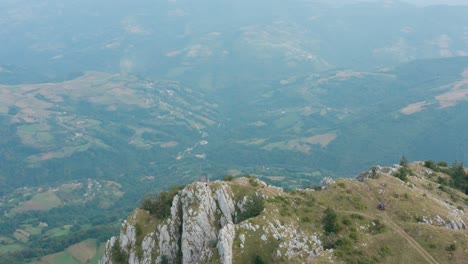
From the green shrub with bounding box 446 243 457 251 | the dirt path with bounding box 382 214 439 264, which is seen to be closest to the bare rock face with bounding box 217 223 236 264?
the dirt path with bounding box 382 214 439 264

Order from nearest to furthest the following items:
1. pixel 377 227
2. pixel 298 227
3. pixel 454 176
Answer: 1. pixel 298 227
2. pixel 377 227
3. pixel 454 176

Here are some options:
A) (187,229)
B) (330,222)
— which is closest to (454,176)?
(330,222)

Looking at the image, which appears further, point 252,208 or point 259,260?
point 252,208

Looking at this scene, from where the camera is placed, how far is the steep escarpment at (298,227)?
7056 cm

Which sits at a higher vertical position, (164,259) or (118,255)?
(164,259)

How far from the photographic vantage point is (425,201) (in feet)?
289

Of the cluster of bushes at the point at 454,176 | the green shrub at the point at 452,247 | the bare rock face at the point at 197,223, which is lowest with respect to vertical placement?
the cluster of bushes at the point at 454,176

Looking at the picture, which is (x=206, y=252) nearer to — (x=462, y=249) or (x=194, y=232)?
(x=194, y=232)

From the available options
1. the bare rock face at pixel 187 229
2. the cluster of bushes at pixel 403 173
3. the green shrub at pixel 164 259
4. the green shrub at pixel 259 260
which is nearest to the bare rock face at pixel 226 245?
the green shrub at pixel 259 260

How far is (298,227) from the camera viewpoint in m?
76.8

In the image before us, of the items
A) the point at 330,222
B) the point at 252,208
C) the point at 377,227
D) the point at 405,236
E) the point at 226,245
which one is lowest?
the point at 377,227

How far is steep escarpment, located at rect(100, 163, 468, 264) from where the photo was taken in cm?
7056

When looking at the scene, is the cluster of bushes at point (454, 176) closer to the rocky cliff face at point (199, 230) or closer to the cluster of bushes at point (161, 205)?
the rocky cliff face at point (199, 230)

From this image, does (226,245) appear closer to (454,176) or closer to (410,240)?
(410,240)
